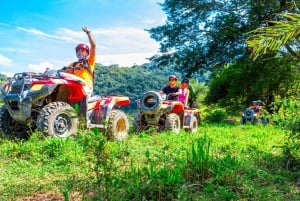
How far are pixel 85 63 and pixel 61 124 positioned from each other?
4.60 feet

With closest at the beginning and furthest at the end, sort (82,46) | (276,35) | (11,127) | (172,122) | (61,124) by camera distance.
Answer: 1. (276,35)
2. (61,124)
3. (11,127)
4. (82,46)
5. (172,122)

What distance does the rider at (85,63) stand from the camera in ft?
25.8

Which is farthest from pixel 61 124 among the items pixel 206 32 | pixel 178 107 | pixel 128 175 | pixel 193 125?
pixel 206 32

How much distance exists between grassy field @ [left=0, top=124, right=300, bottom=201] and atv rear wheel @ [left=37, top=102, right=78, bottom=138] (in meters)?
0.76

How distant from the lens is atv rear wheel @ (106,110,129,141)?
791 centimetres

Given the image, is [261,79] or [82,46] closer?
[82,46]

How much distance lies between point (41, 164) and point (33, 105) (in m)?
2.00

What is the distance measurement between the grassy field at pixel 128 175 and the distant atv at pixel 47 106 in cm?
99

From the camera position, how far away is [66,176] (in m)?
4.62

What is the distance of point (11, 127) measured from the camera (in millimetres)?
7641

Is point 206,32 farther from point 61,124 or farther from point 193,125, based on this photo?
point 61,124

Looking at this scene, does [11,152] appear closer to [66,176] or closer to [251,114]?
[66,176]

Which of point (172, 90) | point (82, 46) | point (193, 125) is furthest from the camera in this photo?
point (193, 125)

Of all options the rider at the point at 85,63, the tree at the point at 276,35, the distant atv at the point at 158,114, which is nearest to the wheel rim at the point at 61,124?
the rider at the point at 85,63
